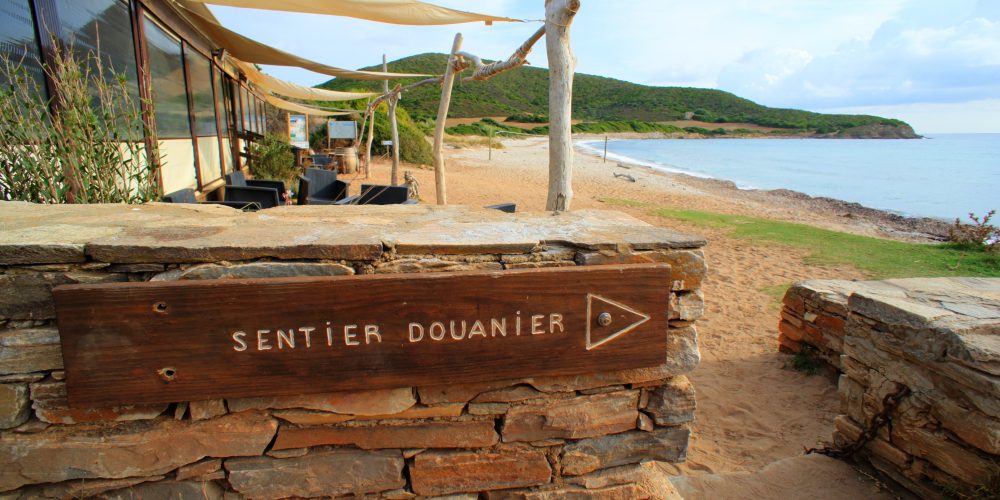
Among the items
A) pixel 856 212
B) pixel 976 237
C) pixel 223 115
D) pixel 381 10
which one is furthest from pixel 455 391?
pixel 856 212

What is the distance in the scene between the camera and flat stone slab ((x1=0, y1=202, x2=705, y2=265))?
1485 mm

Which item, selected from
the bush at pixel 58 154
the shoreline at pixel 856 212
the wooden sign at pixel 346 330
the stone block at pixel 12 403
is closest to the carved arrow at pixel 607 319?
the wooden sign at pixel 346 330

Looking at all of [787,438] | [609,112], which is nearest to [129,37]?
[787,438]

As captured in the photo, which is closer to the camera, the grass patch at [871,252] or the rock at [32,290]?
the rock at [32,290]

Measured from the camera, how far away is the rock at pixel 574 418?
1.77 meters

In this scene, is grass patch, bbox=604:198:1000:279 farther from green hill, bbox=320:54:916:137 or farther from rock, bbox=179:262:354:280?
green hill, bbox=320:54:916:137

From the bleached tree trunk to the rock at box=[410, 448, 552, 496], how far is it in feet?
7.59

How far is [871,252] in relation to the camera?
7980mm

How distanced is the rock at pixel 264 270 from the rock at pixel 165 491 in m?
0.68

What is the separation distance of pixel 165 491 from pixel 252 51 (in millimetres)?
7514

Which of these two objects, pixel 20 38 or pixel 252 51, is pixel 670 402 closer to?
pixel 20 38

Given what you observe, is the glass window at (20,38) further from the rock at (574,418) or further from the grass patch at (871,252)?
the grass patch at (871,252)

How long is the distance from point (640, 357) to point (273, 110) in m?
22.0

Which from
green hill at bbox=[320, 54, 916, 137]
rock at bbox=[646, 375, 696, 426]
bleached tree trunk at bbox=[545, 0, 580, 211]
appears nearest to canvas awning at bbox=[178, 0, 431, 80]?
bleached tree trunk at bbox=[545, 0, 580, 211]
